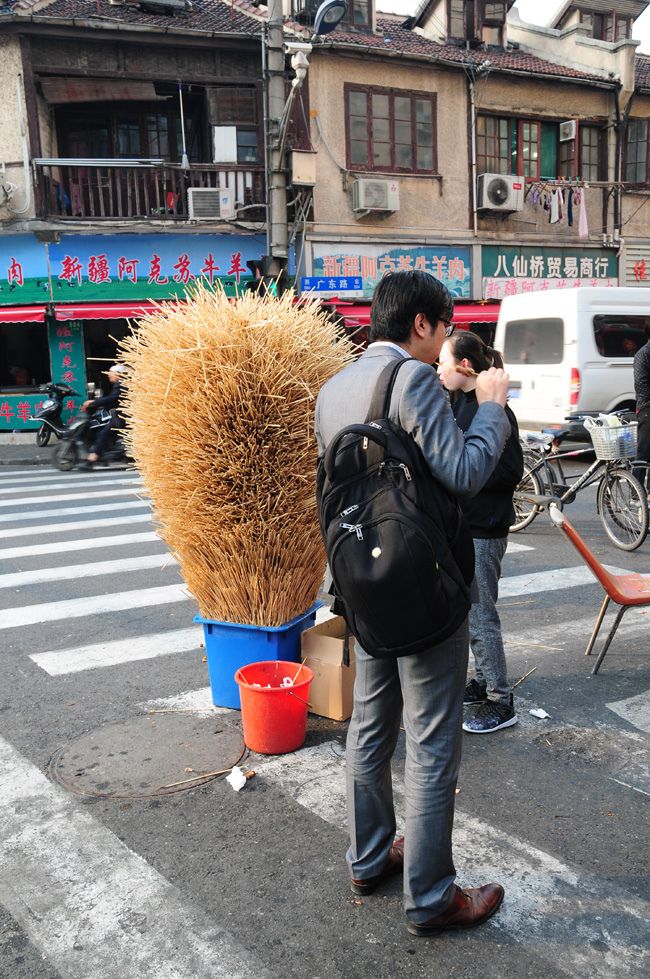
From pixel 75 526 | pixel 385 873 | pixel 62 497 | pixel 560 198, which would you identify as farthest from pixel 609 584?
pixel 560 198

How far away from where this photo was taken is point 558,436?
794cm

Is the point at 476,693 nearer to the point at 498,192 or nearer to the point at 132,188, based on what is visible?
the point at 132,188

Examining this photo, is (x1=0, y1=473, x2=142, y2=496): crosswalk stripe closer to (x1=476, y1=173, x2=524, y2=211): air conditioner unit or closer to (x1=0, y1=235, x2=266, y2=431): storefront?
(x1=0, y1=235, x2=266, y2=431): storefront

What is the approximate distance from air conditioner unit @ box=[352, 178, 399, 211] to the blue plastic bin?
14406 mm

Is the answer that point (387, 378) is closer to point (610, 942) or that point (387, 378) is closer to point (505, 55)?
point (610, 942)

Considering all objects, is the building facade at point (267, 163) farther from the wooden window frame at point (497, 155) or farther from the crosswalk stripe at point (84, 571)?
the crosswalk stripe at point (84, 571)

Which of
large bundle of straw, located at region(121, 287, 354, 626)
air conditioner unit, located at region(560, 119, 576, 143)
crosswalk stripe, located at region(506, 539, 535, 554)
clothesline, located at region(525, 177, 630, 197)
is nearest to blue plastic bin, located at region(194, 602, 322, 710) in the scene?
large bundle of straw, located at region(121, 287, 354, 626)

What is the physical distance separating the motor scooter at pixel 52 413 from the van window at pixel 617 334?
8.49m

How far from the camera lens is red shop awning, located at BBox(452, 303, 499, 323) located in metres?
17.7

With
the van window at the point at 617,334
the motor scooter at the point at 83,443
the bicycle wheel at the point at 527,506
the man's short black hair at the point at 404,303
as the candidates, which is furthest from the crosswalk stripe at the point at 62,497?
the man's short black hair at the point at 404,303

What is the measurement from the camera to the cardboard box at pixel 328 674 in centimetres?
343

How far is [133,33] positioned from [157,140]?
2070 mm

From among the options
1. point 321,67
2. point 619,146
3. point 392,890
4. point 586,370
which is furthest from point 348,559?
point 619,146

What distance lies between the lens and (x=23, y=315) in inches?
602
